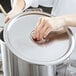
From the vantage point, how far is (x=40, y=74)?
0.58 m

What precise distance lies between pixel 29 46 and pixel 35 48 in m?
0.02

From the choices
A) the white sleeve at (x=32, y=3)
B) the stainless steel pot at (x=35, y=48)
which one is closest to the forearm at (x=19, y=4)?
the white sleeve at (x=32, y=3)

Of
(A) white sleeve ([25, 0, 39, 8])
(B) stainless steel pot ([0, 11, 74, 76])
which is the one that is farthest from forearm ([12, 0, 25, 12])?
(B) stainless steel pot ([0, 11, 74, 76])

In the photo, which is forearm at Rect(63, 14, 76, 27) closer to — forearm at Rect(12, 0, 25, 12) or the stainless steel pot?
the stainless steel pot

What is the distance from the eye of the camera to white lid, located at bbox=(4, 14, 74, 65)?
0.56m

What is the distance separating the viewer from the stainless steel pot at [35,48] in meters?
0.56

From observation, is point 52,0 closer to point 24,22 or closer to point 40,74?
point 24,22

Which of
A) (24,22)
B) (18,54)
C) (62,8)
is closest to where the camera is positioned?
(18,54)

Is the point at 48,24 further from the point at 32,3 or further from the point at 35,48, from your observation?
the point at 32,3

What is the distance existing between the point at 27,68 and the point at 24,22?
6.5 inches

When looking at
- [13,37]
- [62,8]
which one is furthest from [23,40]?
[62,8]

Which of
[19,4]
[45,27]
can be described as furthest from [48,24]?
[19,4]

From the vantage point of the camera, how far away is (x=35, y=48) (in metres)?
0.58

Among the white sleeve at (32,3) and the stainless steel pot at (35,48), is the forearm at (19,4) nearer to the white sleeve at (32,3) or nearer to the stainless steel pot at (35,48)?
the white sleeve at (32,3)
